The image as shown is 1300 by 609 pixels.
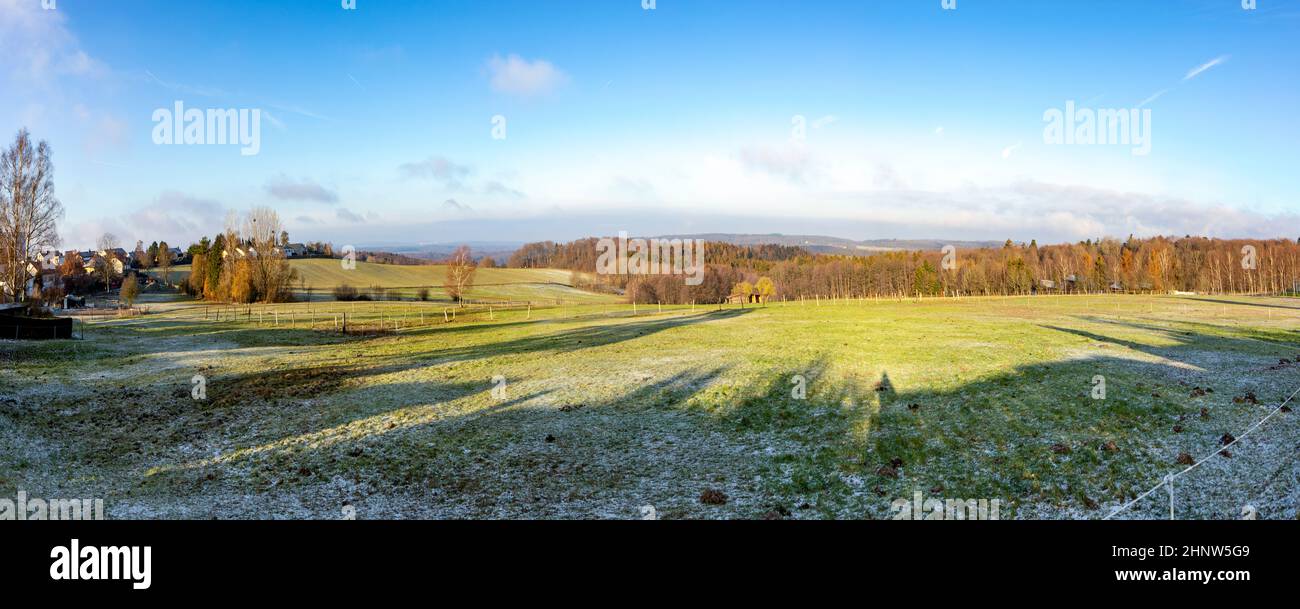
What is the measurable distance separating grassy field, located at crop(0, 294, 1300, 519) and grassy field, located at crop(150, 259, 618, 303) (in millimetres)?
84076

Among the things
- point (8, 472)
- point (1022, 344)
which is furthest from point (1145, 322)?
point (8, 472)

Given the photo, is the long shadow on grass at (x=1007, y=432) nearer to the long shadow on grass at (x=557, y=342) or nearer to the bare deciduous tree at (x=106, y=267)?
the long shadow on grass at (x=557, y=342)

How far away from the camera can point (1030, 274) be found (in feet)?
497

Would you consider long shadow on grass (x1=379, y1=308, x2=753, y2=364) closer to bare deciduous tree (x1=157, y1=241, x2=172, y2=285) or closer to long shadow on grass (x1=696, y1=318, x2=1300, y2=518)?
long shadow on grass (x1=696, y1=318, x2=1300, y2=518)

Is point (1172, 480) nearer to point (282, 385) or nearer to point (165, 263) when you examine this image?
point (282, 385)

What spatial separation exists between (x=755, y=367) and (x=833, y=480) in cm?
1423

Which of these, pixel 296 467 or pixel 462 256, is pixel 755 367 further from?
pixel 462 256

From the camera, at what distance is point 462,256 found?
301 ft

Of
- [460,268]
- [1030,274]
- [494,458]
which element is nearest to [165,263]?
[460,268]

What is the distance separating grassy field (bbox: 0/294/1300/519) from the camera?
12812 mm

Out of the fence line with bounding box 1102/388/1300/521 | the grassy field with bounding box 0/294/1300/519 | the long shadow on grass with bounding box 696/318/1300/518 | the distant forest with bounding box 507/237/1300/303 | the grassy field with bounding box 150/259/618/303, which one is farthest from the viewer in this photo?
the distant forest with bounding box 507/237/1300/303

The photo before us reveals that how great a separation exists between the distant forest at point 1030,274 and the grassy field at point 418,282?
49.6 feet

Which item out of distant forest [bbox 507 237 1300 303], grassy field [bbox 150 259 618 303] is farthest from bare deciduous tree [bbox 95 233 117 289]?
distant forest [bbox 507 237 1300 303]

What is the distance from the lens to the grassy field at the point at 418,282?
116m
